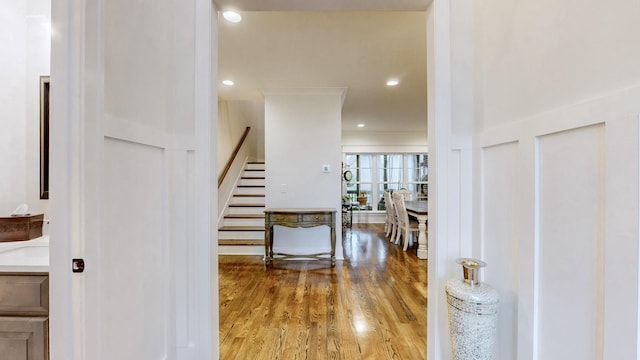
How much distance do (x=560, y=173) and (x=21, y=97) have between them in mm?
2462

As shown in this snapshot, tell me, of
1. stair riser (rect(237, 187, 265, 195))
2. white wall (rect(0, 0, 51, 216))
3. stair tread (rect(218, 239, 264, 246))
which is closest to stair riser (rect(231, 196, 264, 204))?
stair riser (rect(237, 187, 265, 195))

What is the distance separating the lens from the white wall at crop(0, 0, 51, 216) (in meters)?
1.34

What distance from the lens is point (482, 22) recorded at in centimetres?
131

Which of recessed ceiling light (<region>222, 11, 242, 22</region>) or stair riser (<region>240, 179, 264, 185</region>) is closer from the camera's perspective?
recessed ceiling light (<region>222, 11, 242, 22</region>)

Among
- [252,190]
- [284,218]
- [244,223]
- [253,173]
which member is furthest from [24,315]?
[253,173]

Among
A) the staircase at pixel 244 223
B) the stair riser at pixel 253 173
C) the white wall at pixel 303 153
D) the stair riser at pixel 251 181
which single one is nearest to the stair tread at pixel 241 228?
the staircase at pixel 244 223

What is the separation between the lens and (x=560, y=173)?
36.0 inches

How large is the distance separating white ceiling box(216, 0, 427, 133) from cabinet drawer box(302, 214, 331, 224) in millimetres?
1801

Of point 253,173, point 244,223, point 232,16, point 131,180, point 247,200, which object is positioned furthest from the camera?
point 253,173

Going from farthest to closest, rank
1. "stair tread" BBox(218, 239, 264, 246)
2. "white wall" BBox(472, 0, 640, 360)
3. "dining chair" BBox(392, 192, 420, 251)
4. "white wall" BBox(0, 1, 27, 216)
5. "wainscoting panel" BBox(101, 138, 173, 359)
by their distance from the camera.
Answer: "dining chair" BBox(392, 192, 420, 251) < "stair tread" BBox(218, 239, 264, 246) < "white wall" BBox(0, 1, 27, 216) < "wainscoting panel" BBox(101, 138, 173, 359) < "white wall" BBox(472, 0, 640, 360)

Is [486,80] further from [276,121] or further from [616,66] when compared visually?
[276,121]

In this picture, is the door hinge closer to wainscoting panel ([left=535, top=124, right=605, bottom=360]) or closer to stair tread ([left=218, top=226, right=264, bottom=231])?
wainscoting panel ([left=535, top=124, right=605, bottom=360])

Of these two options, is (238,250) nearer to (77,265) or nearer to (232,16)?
(232,16)

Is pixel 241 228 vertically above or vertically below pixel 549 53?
below
